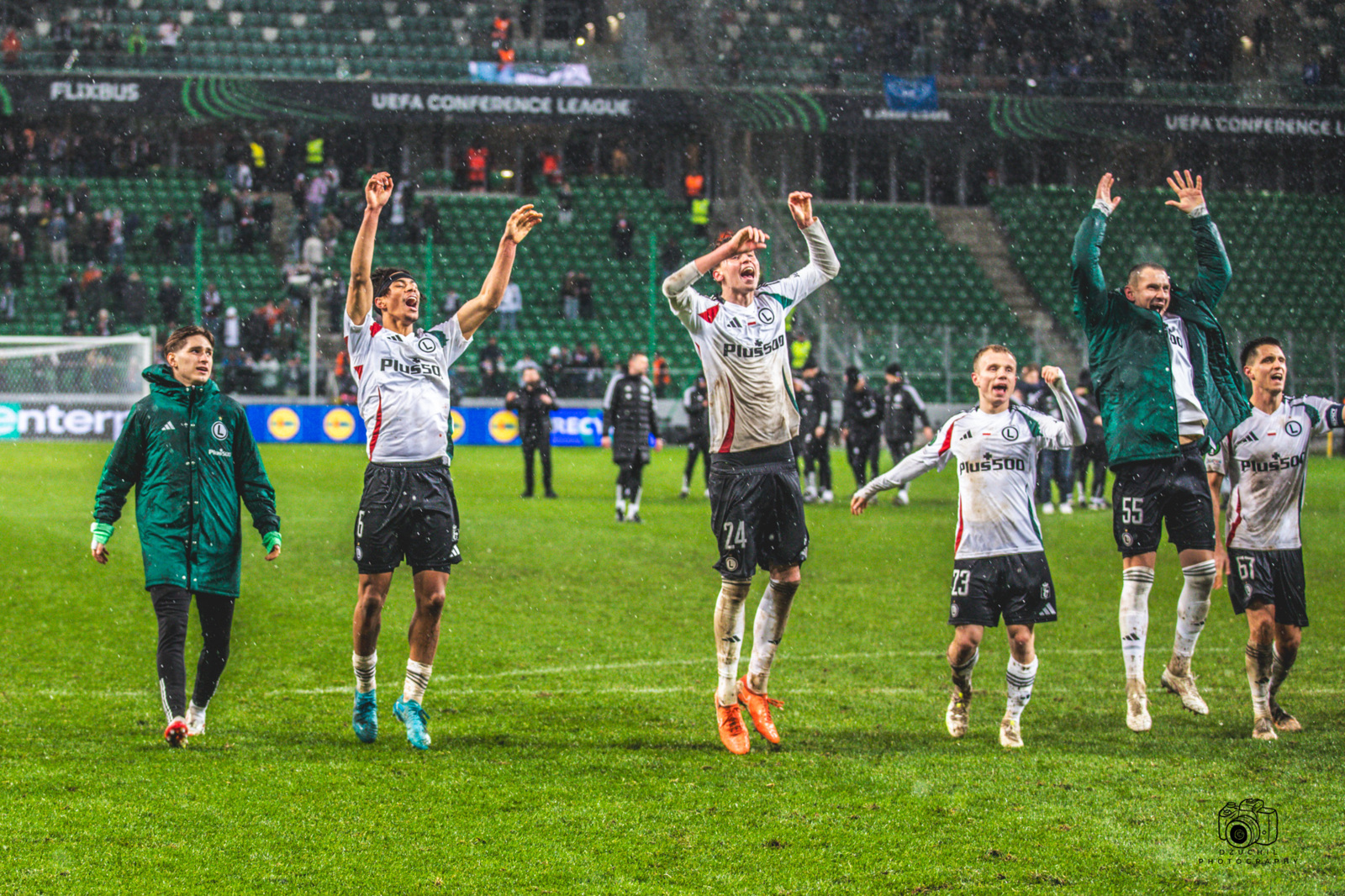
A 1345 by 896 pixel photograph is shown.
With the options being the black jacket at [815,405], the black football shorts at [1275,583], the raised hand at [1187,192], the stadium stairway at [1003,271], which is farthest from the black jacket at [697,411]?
the stadium stairway at [1003,271]

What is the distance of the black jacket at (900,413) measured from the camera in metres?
19.0

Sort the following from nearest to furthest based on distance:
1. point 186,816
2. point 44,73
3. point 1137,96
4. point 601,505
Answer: point 186,816 < point 601,505 < point 44,73 < point 1137,96

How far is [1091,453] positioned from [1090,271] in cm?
1281

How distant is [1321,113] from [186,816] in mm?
37843

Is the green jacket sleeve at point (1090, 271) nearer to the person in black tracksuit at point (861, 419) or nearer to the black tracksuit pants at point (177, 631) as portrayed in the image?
the black tracksuit pants at point (177, 631)

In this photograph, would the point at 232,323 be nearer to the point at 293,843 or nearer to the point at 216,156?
the point at 216,156

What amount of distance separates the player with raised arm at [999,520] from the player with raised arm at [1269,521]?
3.38 feet

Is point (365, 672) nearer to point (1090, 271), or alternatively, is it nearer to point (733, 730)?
point (733, 730)

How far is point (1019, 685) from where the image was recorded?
6344 millimetres

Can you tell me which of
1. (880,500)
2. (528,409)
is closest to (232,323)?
(528,409)

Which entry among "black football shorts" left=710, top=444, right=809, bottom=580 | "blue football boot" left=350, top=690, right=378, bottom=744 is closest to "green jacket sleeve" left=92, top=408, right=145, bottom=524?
"blue football boot" left=350, top=690, right=378, bottom=744

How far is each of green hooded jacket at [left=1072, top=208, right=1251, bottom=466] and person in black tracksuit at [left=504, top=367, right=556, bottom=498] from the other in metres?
11.8

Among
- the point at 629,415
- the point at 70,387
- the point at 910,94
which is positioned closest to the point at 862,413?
the point at 629,415

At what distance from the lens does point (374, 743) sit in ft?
20.6
